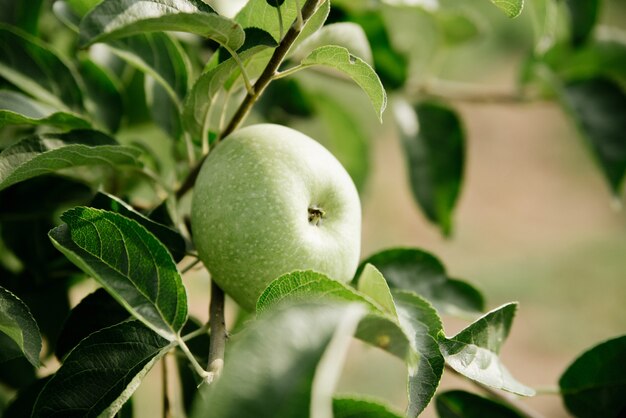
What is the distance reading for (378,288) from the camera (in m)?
0.59

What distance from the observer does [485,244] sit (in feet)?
13.4

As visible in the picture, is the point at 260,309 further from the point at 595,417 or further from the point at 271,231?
the point at 595,417

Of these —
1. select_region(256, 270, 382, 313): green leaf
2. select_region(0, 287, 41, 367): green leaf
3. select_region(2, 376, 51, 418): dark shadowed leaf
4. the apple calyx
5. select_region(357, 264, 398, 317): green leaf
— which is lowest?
select_region(2, 376, 51, 418): dark shadowed leaf

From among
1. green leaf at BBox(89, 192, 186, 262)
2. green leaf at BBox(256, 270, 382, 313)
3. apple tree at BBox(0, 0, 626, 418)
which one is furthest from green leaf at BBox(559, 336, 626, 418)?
green leaf at BBox(89, 192, 186, 262)

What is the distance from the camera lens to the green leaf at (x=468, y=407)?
802 millimetres

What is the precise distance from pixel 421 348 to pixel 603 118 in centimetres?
78

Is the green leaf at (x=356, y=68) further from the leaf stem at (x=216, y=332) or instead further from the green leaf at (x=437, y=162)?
the green leaf at (x=437, y=162)

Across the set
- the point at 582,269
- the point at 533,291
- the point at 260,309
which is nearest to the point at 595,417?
the point at 260,309

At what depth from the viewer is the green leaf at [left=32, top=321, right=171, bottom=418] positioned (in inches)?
21.8

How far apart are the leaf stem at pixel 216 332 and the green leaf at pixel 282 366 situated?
7.6 inches

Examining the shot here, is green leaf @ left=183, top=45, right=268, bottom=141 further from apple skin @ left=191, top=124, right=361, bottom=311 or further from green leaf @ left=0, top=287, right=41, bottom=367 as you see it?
green leaf @ left=0, top=287, right=41, bottom=367

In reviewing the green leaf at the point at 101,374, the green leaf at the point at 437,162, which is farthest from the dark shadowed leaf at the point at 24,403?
the green leaf at the point at 437,162

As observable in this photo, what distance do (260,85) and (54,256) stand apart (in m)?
0.43

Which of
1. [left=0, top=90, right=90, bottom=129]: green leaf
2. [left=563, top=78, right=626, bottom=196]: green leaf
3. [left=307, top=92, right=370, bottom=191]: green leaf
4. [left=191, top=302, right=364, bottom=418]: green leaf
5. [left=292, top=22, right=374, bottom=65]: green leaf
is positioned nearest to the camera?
[left=191, top=302, right=364, bottom=418]: green leaf
